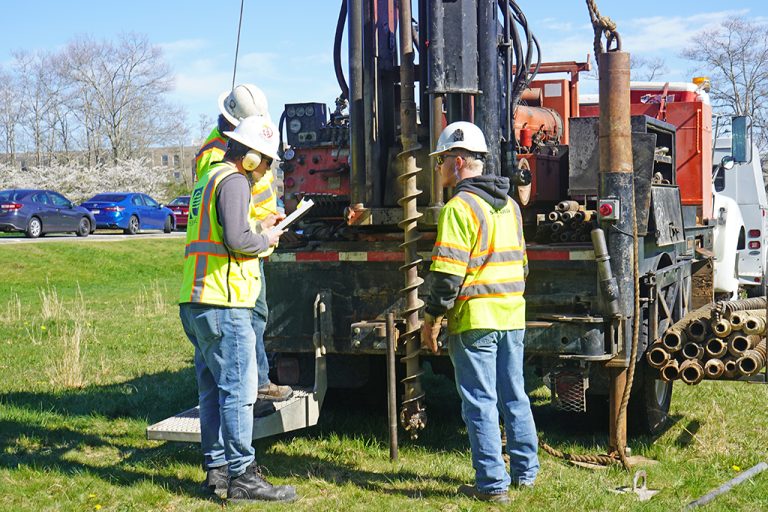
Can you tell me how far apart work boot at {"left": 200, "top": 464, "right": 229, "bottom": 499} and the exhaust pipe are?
108 inches

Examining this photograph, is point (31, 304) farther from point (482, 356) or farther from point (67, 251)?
point (482, 356)

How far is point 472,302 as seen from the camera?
16.8 ft

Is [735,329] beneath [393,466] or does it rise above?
above

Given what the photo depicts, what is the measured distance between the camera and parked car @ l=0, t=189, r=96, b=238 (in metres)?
26.8

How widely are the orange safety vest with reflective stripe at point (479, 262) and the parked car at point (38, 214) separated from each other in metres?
24.0

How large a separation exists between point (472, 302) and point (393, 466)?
1.41 meters

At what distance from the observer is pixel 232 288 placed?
17.1 ft

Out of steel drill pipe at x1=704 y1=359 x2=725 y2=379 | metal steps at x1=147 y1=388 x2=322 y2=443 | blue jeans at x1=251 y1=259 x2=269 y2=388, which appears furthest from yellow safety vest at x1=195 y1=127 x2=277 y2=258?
steel drill pipe at x1=704 y1=359 x2=725 y2=379

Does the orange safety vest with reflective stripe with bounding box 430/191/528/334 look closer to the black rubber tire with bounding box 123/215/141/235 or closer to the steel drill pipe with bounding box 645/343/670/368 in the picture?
the steel drill pipe with bounding box 645/343/670/368

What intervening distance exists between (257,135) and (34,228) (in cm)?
2414

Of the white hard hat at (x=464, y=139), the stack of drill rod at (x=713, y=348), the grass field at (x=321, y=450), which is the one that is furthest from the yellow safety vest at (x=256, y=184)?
the stack of drill rod at (x=713, y=348)

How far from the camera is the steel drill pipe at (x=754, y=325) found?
6.02 metres

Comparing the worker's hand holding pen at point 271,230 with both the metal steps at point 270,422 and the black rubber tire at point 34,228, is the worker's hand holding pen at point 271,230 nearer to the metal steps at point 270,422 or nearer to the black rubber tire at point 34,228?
the metal steps at point 270,422

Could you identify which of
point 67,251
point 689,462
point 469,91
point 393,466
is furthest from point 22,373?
point 67,251
